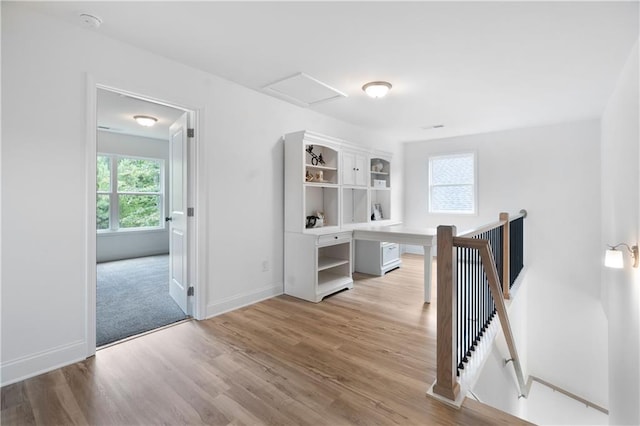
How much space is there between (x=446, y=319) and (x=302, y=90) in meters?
2.68

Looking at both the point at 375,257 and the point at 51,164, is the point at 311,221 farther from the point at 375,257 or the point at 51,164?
the point at 51,164

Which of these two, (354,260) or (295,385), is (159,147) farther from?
(295,385)

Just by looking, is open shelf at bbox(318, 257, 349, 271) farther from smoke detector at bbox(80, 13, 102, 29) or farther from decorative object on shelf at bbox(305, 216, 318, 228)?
smoke detector at bbox(80, 13, 102, 29)

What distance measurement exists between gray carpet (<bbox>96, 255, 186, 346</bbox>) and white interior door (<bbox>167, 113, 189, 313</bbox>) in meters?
0.20

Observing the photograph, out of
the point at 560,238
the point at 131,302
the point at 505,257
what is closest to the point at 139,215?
the point at 131,302

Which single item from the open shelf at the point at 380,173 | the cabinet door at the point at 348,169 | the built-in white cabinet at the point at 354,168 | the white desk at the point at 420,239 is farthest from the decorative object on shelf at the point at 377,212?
the white desk at the point at 420,239

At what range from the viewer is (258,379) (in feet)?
6.43

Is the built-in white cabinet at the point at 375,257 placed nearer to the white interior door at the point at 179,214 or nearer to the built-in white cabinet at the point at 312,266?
the built-in white cabinet at the point at 312,266

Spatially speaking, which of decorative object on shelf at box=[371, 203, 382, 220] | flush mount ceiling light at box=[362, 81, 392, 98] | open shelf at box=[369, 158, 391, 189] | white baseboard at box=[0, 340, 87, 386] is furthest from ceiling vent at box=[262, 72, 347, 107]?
white baseboard at box=[0, 340, 87, 386]

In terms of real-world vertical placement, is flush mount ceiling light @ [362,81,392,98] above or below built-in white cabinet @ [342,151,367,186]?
above

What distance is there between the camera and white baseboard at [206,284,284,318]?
301cm

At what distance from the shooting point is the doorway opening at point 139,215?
300cm

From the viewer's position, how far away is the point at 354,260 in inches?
191

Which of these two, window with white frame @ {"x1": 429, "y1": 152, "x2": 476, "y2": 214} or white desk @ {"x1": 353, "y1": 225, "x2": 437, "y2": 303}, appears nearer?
white desk @ {"x1": 353, "y1": 225, "x2": 437, "y2": 303}
